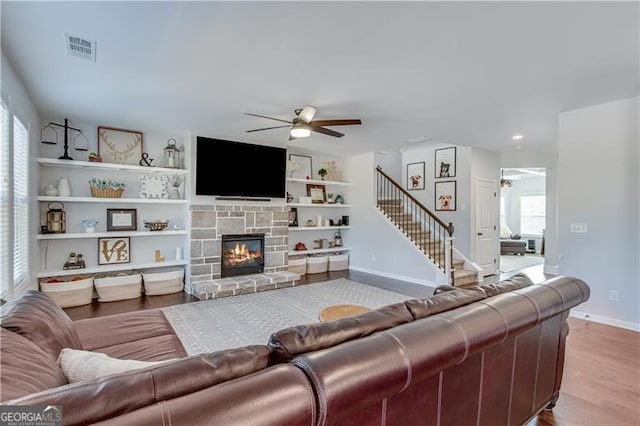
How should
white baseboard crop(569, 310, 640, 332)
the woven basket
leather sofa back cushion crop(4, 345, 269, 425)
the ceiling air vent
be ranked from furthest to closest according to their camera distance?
the woven basket < white baseboard crop(569, 310, 640, 332) < the ceiling air vent < leather sofa back cushion crop(4, 345, 269, 425)

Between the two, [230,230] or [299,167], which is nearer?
[230,230]

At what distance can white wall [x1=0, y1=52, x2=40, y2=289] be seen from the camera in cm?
266

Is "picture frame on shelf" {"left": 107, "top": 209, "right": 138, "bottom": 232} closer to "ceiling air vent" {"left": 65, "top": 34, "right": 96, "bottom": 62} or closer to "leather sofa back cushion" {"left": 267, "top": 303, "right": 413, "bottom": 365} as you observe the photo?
"ceiling air vent" {"left": 65, "top": 34, "right": 96, "bottom": 62}

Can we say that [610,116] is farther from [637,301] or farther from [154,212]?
[154,212]

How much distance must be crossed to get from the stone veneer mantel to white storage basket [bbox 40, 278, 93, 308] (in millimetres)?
1350

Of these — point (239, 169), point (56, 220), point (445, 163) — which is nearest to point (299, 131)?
point (239, 169)

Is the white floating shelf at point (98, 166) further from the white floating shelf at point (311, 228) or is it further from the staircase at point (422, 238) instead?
the staircase at point (422, 238)

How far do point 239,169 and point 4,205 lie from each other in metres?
3.11

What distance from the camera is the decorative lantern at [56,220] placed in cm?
429

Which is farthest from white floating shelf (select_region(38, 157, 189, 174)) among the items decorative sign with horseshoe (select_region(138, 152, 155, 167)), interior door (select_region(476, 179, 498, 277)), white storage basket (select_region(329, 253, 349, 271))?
interior door (select_region(476, 179, 498, 277))

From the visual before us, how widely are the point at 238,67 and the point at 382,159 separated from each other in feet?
20.6

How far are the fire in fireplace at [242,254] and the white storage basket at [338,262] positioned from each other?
1749 mm

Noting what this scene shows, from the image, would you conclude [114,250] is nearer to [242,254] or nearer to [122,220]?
[122,220]

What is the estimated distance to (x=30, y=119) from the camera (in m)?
3.64
